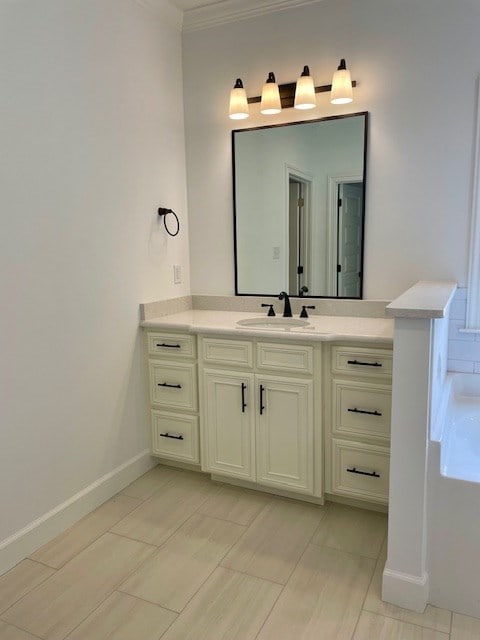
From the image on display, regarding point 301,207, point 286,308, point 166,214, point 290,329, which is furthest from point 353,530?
point 166,214

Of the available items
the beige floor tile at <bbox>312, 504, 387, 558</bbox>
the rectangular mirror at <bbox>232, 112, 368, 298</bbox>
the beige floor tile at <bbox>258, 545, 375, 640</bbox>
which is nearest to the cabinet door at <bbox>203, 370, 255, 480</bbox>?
the beige floor tile at <bbox>312, 504, 387, 558</bbox>

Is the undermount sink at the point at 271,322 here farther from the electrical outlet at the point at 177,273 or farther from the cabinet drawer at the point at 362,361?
the electrical outlet at the point at 177,273

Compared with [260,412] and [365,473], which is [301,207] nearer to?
[260,412]

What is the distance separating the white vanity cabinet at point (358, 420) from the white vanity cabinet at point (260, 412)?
9 cm

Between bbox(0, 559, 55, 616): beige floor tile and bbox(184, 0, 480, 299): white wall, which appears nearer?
bbox(0, 559, 55, 616): beige floor tile

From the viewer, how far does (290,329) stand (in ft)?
7.97

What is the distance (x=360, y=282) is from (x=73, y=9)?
1.94 metres

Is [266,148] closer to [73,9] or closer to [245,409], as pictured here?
[73,9]

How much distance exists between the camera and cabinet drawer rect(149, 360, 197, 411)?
2.67 meters

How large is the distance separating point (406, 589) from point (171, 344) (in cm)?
160

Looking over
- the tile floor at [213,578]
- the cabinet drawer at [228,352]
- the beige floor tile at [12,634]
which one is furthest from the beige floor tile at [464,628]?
the beige floor tile at [12,634]

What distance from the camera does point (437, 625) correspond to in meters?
1.68

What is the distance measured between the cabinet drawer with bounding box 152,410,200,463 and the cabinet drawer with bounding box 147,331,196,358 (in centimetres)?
35

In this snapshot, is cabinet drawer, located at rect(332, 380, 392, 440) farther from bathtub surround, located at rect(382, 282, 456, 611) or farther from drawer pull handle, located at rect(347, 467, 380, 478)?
bathtub surround, located at rect(382, 282, 456, 611)
